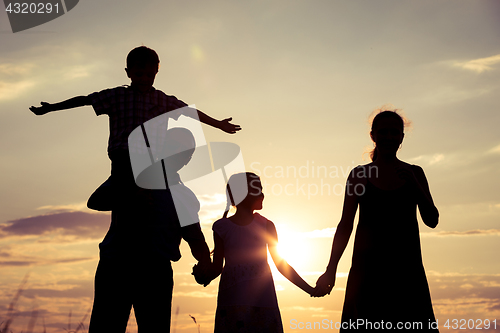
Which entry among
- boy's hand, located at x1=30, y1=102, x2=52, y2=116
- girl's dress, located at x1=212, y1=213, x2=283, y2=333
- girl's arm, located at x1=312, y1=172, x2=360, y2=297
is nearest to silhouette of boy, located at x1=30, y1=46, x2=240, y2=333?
boy's hand, located at x1=30, y1=102, x2=52, y2=116

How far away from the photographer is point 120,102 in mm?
5172

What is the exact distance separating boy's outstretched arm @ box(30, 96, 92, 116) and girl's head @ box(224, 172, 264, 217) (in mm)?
1974

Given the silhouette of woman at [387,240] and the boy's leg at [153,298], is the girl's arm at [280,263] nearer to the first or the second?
the silhouette of woman at [387,240]

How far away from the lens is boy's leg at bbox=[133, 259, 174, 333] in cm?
438

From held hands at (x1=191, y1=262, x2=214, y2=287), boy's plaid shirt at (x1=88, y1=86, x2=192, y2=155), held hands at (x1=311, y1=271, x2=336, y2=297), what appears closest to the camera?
boy's plaid shirt at (x1=88, y1=86, x2=192, y2=155)

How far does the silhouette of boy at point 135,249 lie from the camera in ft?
14.5

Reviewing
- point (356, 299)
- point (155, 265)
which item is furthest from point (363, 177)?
point (155, 265)

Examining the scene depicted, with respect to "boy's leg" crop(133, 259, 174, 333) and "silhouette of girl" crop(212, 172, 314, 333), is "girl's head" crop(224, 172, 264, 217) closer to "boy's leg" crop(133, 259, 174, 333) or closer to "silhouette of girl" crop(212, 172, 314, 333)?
"silhouette of girl" crop(212, 172, 314, 333)

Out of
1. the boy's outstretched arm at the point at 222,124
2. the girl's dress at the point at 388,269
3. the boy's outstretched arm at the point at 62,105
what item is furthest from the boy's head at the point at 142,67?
the girl's dress at the point at 388,269

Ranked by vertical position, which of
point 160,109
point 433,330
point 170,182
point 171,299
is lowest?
point 433,330

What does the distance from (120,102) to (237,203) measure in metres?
1.98

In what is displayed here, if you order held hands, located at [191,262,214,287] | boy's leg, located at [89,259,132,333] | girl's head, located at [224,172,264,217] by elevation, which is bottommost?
boy's leg, located at [89,259,132,333]

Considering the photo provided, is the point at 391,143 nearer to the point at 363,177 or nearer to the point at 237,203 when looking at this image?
the point at 363,177

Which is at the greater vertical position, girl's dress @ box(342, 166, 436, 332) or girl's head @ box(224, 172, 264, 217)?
girl's head @ box(224, 172, 264, 217)
